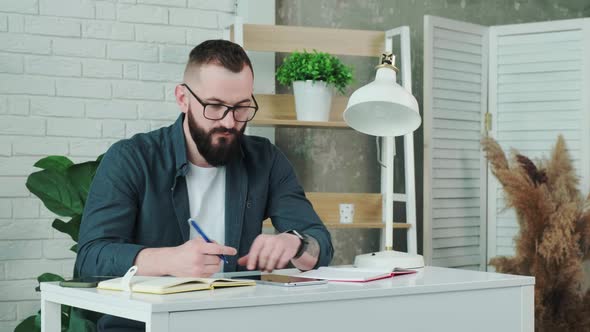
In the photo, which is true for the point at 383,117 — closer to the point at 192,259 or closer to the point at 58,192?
the point at 192,259

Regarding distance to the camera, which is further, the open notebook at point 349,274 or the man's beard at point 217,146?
the man's beard at point 217,146

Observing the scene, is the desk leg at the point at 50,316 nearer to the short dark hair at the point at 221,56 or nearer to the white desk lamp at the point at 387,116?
the short dark hair at the point at 221,56

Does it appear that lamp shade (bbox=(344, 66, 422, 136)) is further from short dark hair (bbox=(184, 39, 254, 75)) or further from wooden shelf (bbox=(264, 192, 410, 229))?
wooden shelf (bbox=(264, 192, 410, 229))

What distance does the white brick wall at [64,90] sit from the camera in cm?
358

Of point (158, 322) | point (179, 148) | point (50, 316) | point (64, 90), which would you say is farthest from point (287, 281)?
point (64, 90)

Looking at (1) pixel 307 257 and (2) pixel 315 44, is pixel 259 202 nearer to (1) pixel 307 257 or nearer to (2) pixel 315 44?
(1) pixel 307 257

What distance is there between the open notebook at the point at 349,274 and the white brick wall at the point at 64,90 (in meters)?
1.84

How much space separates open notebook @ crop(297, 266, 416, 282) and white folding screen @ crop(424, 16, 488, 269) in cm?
212

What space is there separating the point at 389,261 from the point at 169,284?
88 centimetres

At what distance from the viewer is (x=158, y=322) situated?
1467 mm

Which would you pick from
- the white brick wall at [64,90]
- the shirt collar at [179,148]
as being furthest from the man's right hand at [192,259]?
the white brick wall at [64,90]

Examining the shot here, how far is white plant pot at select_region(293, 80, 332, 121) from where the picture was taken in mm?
3797

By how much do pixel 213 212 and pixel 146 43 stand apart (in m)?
1.68

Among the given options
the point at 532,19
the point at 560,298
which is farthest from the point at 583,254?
the point at 532,19
